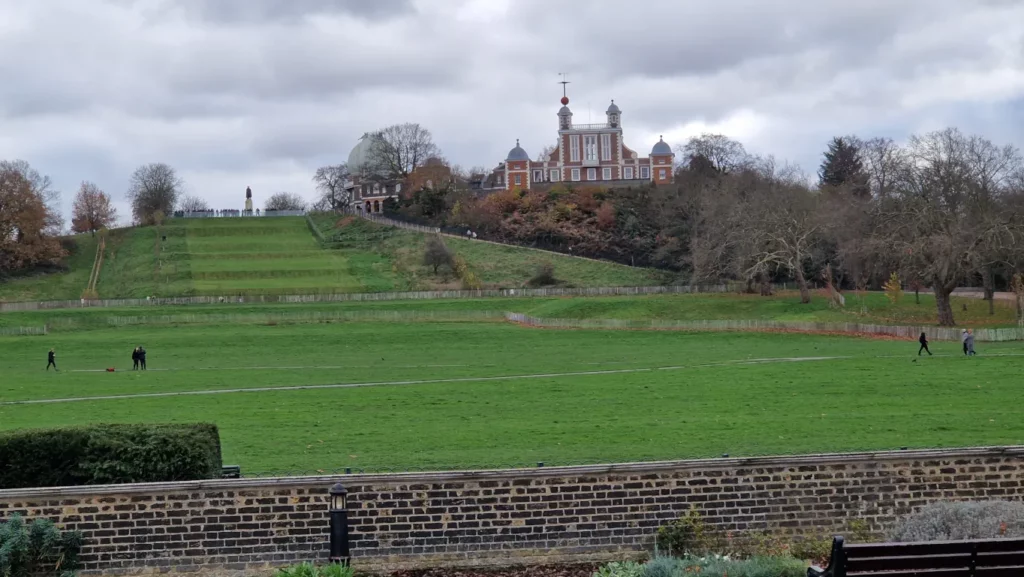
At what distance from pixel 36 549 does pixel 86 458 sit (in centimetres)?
156

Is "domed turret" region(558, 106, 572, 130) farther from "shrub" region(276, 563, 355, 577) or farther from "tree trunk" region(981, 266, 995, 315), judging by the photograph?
"shrub" region(276, 563, 355, 577)

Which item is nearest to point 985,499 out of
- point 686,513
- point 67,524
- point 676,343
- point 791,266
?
point 686,513

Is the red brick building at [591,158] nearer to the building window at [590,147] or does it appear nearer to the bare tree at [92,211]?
the building window at [590,147]

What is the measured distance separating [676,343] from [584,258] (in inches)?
2344

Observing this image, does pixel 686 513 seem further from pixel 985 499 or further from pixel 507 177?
pixel 507 177

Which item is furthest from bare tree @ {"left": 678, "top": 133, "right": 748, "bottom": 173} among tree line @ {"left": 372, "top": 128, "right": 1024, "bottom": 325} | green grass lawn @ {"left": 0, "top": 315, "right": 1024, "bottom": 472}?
green grass lawn @ {"left": 0, "top": 315, "right": 1024, "bottom": 472}

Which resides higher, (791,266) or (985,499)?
(791,266)

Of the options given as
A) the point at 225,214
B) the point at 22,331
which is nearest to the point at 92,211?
the point at 225,214

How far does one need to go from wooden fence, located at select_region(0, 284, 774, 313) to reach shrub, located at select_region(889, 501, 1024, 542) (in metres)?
74.0

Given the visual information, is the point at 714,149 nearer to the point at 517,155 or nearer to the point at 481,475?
the point at 517,155

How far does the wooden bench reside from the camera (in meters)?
12.4

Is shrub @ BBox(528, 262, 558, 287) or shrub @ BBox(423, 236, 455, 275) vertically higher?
shrub @ BBox(423, 236, 455, 275)

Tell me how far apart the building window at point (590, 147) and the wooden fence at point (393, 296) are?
73237 millimetres

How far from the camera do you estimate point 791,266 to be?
7475cm
